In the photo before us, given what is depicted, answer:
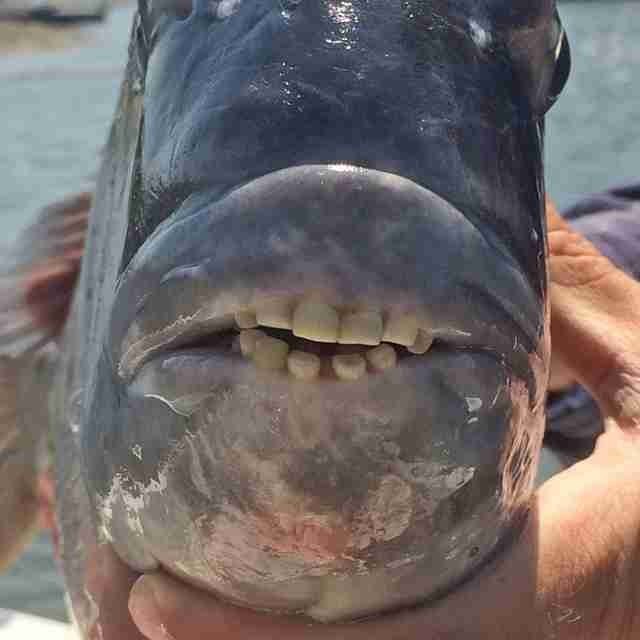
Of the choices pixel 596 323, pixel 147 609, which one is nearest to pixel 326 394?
pixel 147 609

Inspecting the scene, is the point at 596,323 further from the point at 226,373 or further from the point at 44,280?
the point at 44,280

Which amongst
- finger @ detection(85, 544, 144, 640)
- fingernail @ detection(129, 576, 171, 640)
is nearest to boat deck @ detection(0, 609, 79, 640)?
finger @ detection(85, 544, 144, 640)

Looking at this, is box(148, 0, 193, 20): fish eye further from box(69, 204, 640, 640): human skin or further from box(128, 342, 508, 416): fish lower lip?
box(69, 204, 640, 640): human skin

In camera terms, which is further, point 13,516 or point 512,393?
point 13,516

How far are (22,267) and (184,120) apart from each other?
1162 mm

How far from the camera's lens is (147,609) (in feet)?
3.03

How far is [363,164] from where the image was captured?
74 centimetres

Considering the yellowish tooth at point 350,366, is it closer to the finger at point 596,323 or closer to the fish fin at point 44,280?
the finger at point 596,323

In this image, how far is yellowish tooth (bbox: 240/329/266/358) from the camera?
2.35 feet

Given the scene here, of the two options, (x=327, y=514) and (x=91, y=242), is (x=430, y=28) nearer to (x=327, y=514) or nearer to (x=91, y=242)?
(x=327, y=514)

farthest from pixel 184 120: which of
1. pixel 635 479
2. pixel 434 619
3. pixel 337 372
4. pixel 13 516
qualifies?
pixel 13 516

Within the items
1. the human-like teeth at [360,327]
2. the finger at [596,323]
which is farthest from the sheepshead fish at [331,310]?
the finger at [596,323]

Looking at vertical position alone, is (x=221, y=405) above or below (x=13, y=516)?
above

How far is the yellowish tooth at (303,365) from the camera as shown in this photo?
2.33 ft
